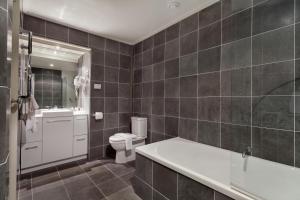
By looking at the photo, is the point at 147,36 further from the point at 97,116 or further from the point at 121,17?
the point at 97,116

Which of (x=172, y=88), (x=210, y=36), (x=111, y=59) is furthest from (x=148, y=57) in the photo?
(x=210, y=36)

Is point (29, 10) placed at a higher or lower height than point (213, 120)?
higher

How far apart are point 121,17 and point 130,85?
1.47 m

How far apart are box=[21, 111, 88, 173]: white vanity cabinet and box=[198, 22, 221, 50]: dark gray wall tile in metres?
2.42

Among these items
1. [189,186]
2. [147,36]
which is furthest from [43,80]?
[189,186]

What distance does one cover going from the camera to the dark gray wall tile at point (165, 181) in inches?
54.1

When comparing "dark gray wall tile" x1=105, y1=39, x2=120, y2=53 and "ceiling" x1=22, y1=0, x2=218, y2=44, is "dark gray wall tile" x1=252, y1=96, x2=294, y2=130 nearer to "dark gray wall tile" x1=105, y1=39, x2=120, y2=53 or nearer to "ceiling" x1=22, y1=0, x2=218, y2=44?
"ceiling" x1=22, y1=0, x2=218, y2=44

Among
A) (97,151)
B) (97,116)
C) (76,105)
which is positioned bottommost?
(97,151)

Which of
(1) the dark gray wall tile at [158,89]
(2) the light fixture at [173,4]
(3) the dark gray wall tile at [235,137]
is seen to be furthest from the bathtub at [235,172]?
(2) the light fixture at [173,4]

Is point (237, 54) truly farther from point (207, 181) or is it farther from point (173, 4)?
point (207, 181)

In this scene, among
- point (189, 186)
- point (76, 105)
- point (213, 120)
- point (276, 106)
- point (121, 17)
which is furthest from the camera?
point (76, 105)

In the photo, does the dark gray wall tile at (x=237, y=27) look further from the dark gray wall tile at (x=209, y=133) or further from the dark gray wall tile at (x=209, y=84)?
the dark gray wall tile at (x=209, y=133)

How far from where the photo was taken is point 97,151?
2.88m

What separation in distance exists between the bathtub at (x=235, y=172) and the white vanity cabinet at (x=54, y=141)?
1521mm
